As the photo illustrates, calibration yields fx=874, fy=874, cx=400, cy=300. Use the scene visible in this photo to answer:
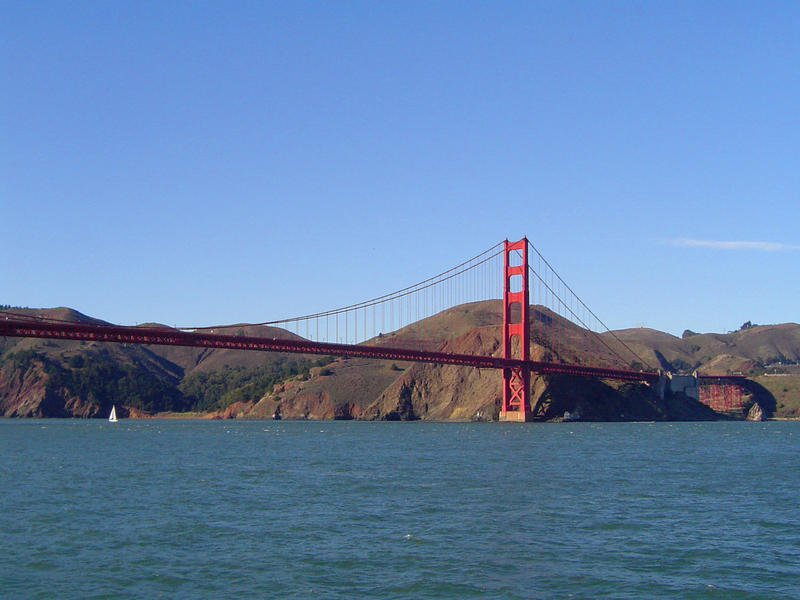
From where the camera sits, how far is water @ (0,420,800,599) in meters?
18.4

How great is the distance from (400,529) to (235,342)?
2329 inches

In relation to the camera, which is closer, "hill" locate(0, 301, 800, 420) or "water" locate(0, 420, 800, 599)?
"water" locate(0, 420, 800, 599)

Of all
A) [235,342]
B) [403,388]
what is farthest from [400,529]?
[403,388]

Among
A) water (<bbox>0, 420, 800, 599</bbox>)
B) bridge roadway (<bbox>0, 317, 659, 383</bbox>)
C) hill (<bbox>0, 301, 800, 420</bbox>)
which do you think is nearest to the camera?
water (<bbox>0, 420, 800, 599</bbox>)

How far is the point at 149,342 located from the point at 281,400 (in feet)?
241

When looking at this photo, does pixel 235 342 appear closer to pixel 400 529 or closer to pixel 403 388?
pixel 403 388

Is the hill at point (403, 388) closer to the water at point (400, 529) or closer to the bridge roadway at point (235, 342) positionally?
the bridge roadway at point (235, 342)

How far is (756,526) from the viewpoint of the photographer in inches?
998

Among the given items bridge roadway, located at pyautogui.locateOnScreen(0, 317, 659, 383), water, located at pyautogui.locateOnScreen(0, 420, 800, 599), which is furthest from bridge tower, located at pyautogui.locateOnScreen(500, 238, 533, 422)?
water, located at pyautogui.locateOnScreen(0, 420, 800, 599)

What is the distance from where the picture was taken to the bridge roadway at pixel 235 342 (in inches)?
2756

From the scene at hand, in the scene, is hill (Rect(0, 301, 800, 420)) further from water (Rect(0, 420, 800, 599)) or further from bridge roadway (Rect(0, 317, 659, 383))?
water (Rect(0, 420, 800, 599))

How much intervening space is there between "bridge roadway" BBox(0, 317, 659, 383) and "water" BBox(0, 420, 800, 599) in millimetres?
26466

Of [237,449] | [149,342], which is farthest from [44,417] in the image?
[237,449]

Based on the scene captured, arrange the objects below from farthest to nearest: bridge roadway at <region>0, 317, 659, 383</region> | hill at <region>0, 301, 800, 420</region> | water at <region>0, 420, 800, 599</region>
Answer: hill at <region>0, 301, 800, 420</region>
bridge roadway at <region>0, 317, 659, 383</region>
water at <region>0, 420, 800, 599</region>
